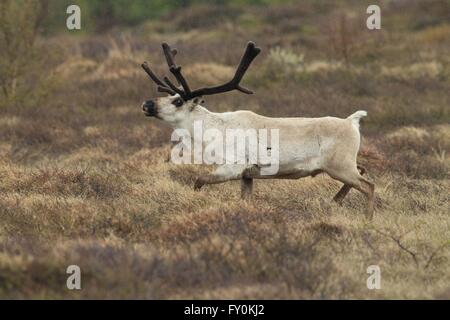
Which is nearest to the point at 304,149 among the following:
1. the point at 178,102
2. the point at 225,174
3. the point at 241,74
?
the point at 225,174

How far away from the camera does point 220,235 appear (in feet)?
21.8

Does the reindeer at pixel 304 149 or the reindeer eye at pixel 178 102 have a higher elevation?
the reindeer eye at pixel 178 102

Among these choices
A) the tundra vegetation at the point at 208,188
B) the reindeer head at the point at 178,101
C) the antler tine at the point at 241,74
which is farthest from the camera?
the reindeer head at the point at 178,101

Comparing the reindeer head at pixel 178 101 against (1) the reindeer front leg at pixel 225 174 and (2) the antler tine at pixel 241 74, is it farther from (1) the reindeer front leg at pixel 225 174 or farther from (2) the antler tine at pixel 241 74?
(1) the reindeer front leg at pixel 225 174

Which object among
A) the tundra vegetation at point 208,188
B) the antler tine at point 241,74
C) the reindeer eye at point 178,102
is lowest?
the tundra vegetation at point 208,188

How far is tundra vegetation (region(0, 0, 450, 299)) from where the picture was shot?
5809mm

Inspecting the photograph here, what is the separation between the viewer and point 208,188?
30.6ft

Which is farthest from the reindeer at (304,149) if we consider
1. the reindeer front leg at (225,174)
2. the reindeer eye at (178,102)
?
the reindeer eye at (178,102)

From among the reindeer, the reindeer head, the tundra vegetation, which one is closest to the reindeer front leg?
the reindeer

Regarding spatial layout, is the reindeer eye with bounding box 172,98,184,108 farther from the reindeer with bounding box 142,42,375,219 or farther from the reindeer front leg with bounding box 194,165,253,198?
the reindeer front leg with bounding box 194,165,253,198

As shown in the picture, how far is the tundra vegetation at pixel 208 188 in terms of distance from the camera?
229 inches

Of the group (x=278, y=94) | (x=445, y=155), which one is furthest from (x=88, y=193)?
(x=278, y=94)

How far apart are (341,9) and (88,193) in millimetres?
27896

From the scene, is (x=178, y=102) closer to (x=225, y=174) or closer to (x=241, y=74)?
(x=241, y=74)
